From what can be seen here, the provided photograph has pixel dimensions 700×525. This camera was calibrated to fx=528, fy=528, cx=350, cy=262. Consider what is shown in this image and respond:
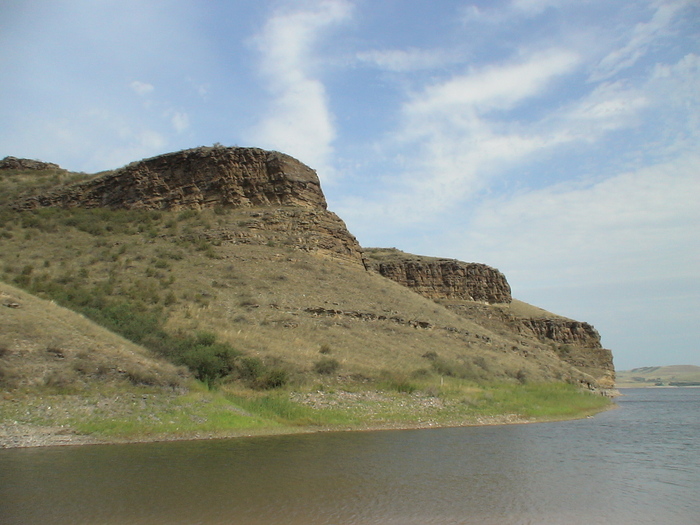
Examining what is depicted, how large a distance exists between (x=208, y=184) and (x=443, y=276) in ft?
136

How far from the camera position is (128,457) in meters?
12.5

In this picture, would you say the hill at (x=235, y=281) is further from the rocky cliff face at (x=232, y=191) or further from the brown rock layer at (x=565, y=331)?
the brown rock layer at (x=565, y=331)

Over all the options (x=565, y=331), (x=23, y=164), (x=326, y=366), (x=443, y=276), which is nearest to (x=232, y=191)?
(x=326, y=366)

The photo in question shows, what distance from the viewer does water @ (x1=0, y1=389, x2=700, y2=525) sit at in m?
8.38

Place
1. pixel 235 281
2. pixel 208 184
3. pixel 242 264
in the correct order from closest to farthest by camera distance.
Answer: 1. pixel 235 281
2. pixel 242 264
3. pixel 208 184

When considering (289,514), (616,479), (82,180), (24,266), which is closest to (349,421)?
(616,479)

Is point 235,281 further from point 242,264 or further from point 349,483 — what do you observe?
point 349,483

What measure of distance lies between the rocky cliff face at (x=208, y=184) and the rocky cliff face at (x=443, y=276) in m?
29.3

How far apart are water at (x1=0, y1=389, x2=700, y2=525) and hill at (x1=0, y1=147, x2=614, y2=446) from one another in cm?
466

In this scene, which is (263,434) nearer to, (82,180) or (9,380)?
(9,380)

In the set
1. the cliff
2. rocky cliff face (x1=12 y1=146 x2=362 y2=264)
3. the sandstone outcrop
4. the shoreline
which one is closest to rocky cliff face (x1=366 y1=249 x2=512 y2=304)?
the cliff

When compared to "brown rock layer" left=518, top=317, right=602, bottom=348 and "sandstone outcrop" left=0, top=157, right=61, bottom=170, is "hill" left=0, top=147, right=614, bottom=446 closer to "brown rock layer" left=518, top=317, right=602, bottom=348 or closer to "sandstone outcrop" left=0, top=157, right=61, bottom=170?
"sandstone outcrop" left=0, top=157, right=61, bottom=170

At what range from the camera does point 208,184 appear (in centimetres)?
4128

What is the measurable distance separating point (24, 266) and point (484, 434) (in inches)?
1072
